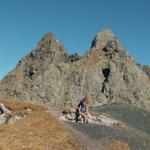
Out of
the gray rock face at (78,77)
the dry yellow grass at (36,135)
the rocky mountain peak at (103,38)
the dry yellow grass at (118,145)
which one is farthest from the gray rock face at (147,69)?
the dry yellow grass at (36,135)

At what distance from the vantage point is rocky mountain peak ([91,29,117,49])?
143000 mm

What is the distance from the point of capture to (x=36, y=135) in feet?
134

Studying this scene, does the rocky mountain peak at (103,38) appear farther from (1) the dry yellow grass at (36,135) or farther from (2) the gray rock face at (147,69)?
(1) the dry yellow grass at (36,135)

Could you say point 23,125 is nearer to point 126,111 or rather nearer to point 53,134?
point 53,134

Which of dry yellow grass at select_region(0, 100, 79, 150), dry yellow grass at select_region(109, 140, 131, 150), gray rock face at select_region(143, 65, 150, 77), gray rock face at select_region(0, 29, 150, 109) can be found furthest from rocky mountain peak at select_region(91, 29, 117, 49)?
dry yellow grass at select_region(109, 140, 131, 150)

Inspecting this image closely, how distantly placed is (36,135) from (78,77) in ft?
305

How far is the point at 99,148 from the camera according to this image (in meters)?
42.1

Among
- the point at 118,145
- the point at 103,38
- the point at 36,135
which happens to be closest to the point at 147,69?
the point at 103,38

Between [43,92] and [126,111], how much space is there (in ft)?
184

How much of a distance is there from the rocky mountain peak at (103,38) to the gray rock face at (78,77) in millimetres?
396

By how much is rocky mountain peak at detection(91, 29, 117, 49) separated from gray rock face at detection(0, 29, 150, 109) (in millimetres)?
396

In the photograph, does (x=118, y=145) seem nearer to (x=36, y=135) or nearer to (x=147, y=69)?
(x=36, y=135)

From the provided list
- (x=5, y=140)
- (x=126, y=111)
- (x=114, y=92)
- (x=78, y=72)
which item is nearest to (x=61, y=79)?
(x=78, y=72)

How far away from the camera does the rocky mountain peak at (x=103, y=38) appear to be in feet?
469
